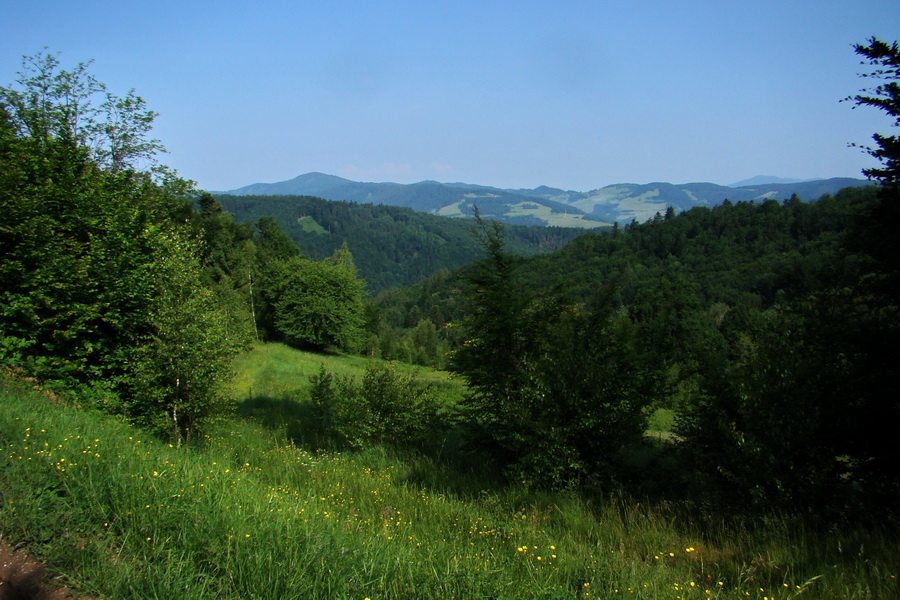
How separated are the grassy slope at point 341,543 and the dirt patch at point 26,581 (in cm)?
7

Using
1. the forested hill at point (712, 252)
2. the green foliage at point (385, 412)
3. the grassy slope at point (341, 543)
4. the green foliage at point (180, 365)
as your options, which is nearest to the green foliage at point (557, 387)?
the grassy slope at point (341, 543)

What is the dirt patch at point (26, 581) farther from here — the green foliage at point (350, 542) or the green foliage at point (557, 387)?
the green foliage at point (557, 387)

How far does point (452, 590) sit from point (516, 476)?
5533 mm

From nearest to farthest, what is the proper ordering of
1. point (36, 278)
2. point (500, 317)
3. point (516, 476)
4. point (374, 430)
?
point (516, 476)
point (36, 278)
point (500, 317)
point (374, 430)

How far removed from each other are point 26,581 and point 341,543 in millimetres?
2009

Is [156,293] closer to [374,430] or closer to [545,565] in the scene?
[374,430]

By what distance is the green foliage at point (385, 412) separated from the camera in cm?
1272

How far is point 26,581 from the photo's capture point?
3.10m

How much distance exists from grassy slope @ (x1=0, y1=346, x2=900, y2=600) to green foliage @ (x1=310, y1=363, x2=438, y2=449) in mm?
5707

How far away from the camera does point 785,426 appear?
260 inches

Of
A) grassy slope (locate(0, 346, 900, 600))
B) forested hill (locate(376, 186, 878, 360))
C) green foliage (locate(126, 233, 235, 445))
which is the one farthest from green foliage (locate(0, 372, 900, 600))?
forested hill (locate(376, 186, 878, 360))

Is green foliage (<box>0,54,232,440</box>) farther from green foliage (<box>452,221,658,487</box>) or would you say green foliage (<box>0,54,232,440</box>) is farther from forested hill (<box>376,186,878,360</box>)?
forested hill (<box>376,186,878,360</box>)

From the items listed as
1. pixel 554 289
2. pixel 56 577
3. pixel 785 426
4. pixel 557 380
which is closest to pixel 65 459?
pixel 56 577

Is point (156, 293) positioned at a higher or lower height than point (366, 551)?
higher
